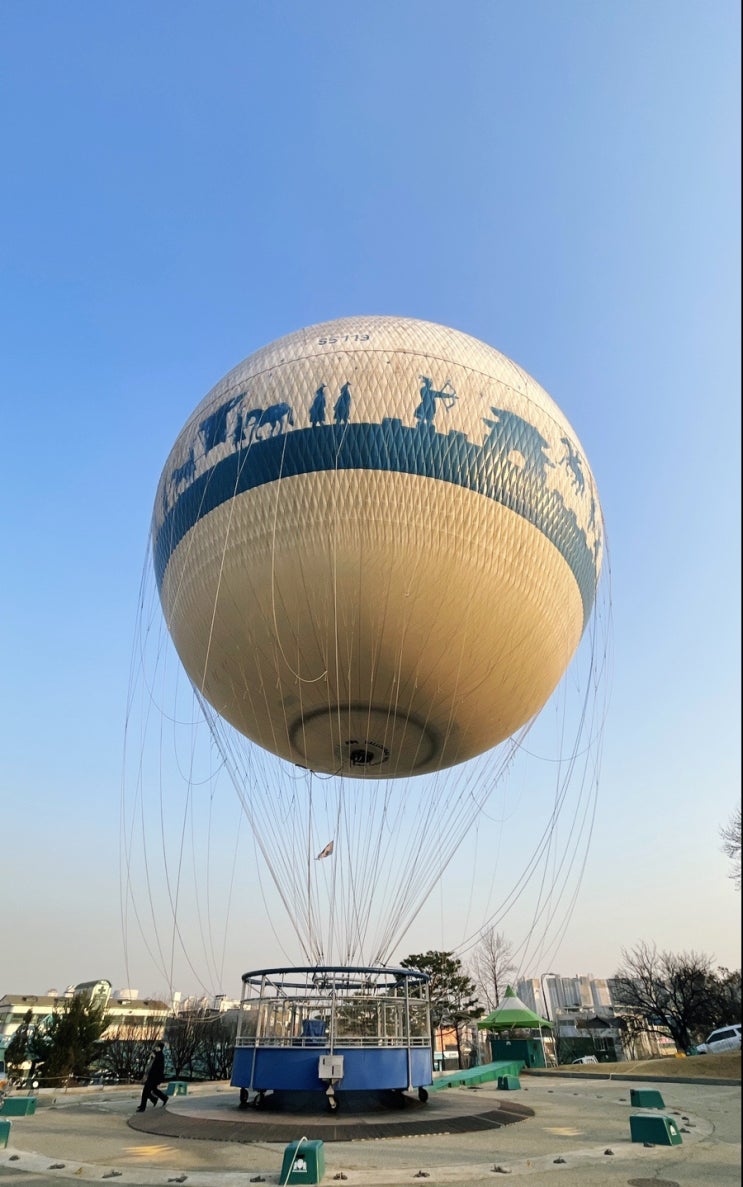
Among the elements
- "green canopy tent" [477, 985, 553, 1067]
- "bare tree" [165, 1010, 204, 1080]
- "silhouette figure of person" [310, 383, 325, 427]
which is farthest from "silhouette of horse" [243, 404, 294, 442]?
"bare tree" [165, 1010, 204, 1080]

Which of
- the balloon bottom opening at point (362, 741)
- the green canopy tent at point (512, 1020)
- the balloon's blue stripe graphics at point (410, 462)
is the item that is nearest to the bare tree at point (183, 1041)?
the green canopy tent at point (512, 1020)

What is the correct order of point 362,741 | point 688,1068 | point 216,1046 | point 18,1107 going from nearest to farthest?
point 18,1107 < point 362,741 < point 688,1068 < point 216,1046

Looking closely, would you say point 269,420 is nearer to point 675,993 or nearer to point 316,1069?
point 316,1069

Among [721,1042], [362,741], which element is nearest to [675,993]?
[721,1042]

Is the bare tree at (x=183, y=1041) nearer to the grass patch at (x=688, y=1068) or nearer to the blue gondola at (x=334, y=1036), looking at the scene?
the grass patch at (x=688, y=1068)

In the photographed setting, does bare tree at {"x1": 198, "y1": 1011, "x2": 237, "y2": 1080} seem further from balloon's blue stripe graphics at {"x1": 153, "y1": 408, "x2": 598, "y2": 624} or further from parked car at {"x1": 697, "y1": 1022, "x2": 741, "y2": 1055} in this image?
balloon's blue stripe graphics at {"x1": 153, "y1": 408, "x2": 598, "y2": 624}

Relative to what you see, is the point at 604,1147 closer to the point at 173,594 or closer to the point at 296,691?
the point at 296,691
